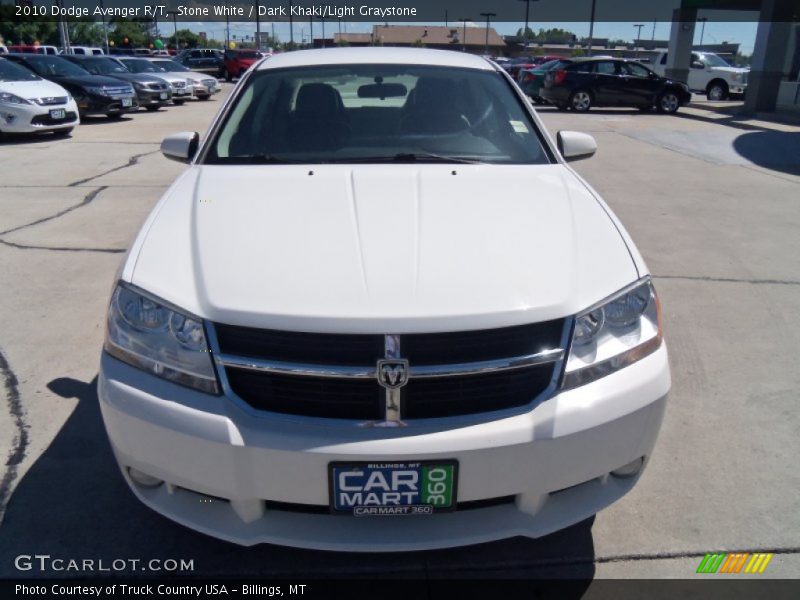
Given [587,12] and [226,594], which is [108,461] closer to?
[226,594]

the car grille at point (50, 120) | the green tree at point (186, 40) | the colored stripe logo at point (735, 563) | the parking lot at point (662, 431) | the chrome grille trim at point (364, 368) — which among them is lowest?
the colored stripe logo at point (735, 563)

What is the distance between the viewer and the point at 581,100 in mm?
20656

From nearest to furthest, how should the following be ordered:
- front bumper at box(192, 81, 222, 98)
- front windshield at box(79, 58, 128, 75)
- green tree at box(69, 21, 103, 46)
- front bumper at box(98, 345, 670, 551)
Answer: front bumper at box(98, 345, 670, 551), front windshield at box(79, 58, 128, 75), front bumper at box(192, 81, 222, 98), green tree at box(69, 21, 103, 46)

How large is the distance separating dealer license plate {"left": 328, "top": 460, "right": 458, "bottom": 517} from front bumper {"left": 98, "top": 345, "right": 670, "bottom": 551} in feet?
0.10

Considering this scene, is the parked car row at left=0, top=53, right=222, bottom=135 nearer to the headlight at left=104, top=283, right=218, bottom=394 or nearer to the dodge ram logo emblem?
the headlight at left=104, top=283, right=218, bottom=394

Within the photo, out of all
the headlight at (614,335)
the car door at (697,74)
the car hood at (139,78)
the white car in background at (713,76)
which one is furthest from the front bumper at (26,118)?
the car door at (697,74)

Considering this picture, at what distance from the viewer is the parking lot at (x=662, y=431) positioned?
243cm

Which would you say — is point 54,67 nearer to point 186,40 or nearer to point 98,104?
point 98,104

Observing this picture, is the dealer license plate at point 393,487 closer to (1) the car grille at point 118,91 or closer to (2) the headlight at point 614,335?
(2) the headlight at point 614,335

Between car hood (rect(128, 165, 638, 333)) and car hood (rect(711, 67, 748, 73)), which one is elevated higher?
car hood (rect(711, 67, 748, 73))

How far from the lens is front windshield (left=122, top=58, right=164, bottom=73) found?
20.9m

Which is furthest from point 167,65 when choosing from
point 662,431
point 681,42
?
point 662,431

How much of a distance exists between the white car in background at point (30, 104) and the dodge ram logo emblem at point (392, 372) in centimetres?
1277

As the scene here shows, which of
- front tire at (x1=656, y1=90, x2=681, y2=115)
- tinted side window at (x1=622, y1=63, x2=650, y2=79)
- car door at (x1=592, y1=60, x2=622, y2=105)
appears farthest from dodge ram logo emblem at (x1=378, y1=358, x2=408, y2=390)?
front tire at (x1=656, y1=90, x2=681, y2=115)
